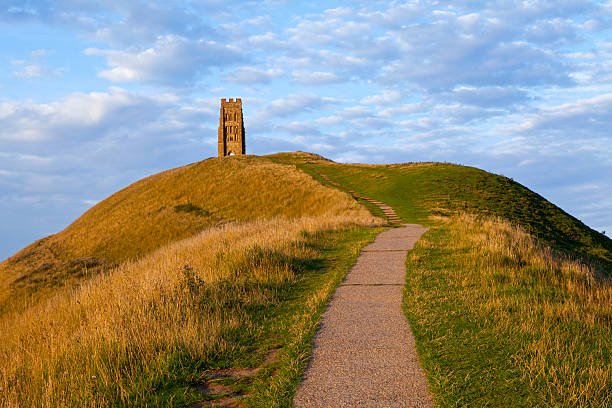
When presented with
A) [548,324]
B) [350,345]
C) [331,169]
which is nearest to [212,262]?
[350,345]

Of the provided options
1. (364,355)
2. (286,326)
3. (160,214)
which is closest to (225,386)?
(364,355)

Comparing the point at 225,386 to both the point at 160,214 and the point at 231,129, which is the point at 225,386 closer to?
the point at 160,214

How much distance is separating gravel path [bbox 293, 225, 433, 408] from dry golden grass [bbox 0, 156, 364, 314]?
1805cm

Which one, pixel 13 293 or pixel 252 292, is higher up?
pixel 252 292

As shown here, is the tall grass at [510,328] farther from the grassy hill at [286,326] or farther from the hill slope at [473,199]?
the hill slope at [473,199]

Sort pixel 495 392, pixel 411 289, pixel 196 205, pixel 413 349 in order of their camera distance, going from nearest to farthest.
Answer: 1. pixel 495 392
2. pixel 413 349
3. pixel 411 289
4. pixel 196 205

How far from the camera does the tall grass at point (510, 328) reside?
476 centimetres

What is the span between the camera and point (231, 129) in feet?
303

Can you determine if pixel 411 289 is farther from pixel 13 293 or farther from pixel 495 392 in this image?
pixel 13 293

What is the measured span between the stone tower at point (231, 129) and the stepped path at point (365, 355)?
84.5m

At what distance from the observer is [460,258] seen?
12.2 meters

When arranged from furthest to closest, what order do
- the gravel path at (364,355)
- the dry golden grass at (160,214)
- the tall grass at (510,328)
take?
1. the dry golden grass at (160,214)
2. the tall grass at (510,328)
3. the gravel path at (364,355)

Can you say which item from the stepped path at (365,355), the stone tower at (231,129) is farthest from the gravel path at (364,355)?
the stone tower at (231,129)

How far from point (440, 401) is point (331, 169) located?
4674 centimetres
